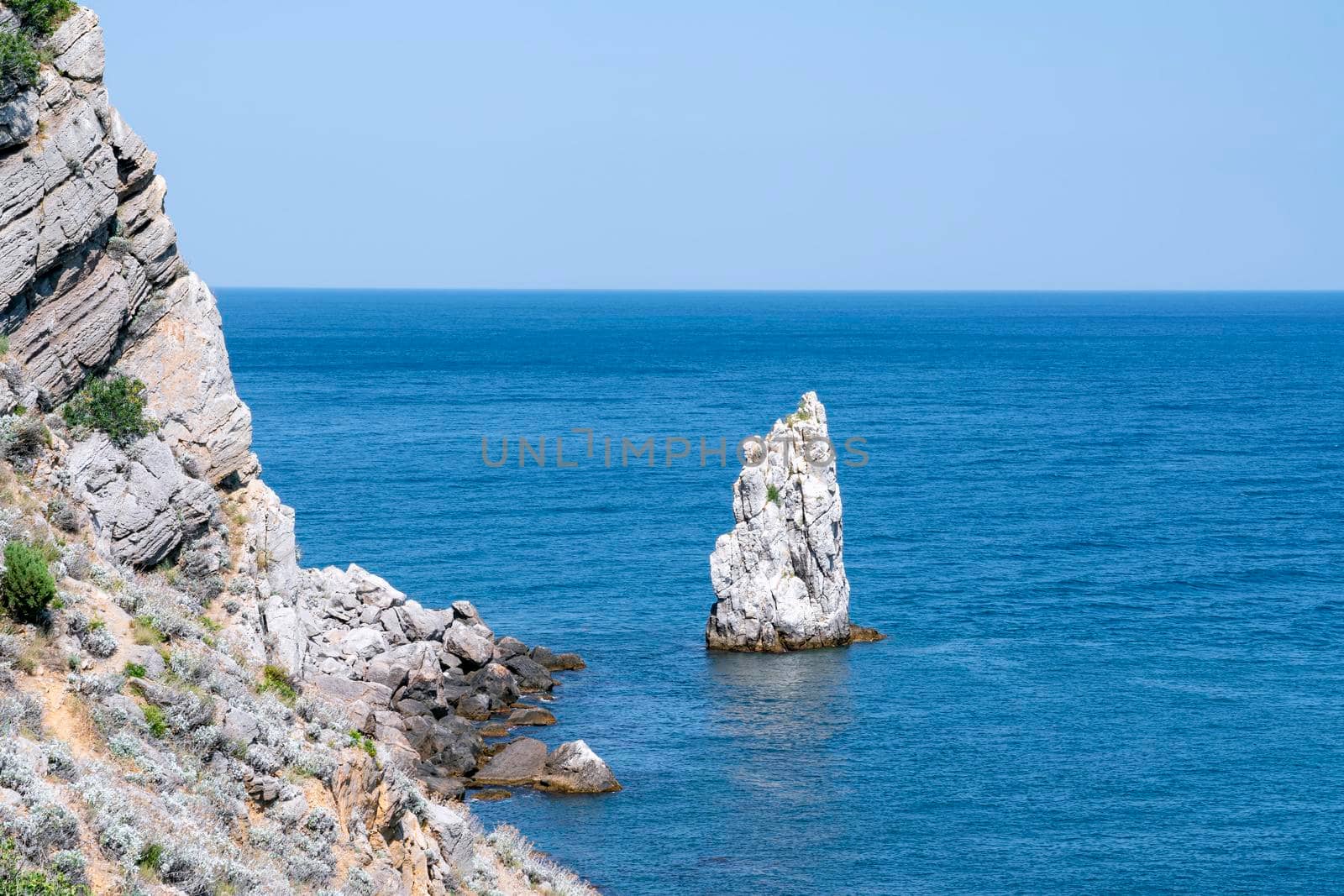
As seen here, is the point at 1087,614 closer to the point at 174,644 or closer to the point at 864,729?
the point at 864,729

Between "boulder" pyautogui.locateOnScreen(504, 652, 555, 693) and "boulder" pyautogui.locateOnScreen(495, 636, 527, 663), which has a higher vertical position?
"boulder" pyautogui.locateOnScreen(495, 636, 527, 663)

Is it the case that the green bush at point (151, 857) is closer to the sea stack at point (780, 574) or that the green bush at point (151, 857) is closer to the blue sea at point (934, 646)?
the blue sea at point (934, 646)

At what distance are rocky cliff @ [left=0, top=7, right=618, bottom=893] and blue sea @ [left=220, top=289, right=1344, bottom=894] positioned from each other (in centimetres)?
1521

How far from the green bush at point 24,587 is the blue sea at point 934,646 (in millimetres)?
27159

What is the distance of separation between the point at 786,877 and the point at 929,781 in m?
11.0

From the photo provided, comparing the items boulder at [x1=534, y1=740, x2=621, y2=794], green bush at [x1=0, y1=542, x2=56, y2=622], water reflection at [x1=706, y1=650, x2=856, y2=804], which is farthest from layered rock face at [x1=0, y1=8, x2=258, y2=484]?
water reflection at [x1=706, y1=650, x2=856, y2=804]

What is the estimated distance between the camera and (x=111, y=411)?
33875 millimetres

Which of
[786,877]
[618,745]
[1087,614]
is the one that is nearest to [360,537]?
[618,745]

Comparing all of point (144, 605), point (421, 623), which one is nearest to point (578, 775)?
point (421, 623)

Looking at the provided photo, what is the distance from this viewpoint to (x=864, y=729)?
63219 millimetres

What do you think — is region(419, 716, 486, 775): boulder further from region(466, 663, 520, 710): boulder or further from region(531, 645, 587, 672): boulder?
region(531, 645, 587, 672): boulder

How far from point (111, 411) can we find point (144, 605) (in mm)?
8061

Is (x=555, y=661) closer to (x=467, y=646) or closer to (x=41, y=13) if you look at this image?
(x=467, y=646)

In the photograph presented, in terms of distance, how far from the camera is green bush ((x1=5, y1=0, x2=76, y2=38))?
33000mm
